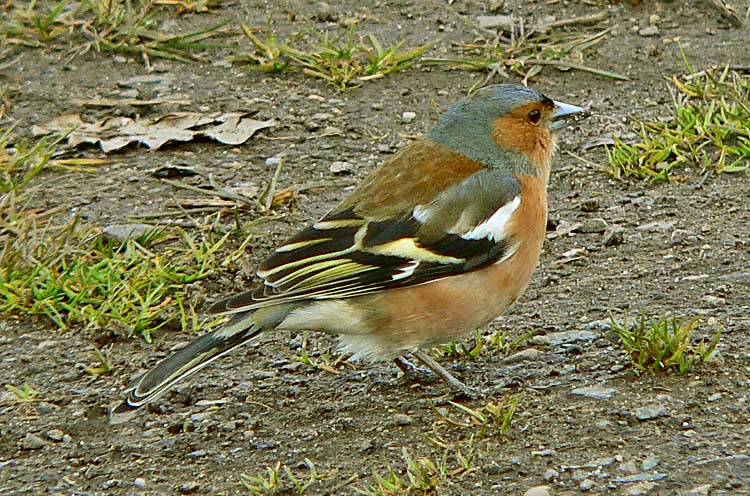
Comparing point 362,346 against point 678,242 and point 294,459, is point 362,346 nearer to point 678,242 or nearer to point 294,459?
point 294,459

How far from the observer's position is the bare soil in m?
4.24

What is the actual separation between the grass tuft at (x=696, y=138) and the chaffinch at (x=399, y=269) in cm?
149

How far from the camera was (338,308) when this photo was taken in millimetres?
4633

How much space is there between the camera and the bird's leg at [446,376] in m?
4.73

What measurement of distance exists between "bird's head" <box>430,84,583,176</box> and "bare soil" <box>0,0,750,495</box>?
0.63 metres

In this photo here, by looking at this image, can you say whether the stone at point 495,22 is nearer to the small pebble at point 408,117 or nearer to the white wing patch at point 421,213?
the small pebble at point 408,117

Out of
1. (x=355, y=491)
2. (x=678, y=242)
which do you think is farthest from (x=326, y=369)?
(x=678, y=242)

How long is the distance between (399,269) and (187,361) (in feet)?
2.67

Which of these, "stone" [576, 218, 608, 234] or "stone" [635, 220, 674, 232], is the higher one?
"stone" [635, 220, 674, 232]

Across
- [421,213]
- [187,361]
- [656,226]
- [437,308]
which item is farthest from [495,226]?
[656,226]

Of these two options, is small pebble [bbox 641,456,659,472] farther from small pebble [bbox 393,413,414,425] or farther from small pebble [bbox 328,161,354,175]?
small pebble [bbox 328,161,354,175]

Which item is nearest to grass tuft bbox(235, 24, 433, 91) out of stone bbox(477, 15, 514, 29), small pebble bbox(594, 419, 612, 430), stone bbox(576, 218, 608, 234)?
stone bbox(477, 15, 514, 29)

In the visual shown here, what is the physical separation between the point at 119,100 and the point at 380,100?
1.40m

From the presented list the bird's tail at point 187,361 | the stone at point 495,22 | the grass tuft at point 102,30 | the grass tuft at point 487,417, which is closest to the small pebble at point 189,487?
the bird's tail at point 187,361
